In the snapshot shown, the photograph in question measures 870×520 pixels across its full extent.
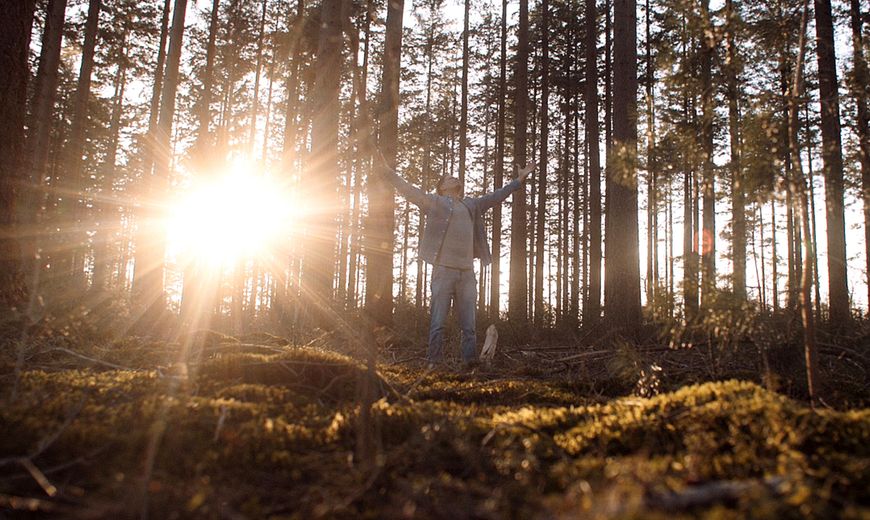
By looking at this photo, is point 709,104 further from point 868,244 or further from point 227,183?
point 227,183

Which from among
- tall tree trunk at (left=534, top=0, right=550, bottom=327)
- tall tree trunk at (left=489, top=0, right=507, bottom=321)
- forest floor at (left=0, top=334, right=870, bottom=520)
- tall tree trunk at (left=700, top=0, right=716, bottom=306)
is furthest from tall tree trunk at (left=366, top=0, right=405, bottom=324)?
tall tree trunk at (left=534, top=0, right=550, bottom=327)

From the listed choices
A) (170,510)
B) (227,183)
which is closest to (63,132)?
(227,183)

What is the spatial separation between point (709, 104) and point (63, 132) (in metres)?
25.8

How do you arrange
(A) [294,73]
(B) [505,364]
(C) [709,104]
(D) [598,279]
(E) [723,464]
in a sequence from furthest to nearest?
(A) [294,73] < (D) [598,279] < (B) [505,364] < (C) [709,104] < (E) [723,464]

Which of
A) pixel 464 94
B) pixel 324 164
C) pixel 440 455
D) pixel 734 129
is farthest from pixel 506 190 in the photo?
pixel 464 94

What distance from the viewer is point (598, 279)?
1619 cm

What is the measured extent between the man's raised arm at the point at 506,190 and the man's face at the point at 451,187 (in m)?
0.31

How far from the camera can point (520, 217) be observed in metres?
14.0

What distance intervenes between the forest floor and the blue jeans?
3.17 m

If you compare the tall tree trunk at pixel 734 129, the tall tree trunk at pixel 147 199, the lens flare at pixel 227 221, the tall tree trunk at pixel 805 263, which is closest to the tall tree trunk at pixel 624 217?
the tall tree trunk at pixel 734 129

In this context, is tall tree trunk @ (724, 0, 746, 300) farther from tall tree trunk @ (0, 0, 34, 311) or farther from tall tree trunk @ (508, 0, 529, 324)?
tall tree trunk @ (508, 0, 529, 324)

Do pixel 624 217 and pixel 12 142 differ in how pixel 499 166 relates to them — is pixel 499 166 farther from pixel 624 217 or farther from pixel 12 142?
pixel 12 142

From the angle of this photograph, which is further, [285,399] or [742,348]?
[742,348]

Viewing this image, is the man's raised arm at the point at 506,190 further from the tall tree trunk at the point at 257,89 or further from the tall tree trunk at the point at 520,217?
the tall tree trunk at the point at 257,89
